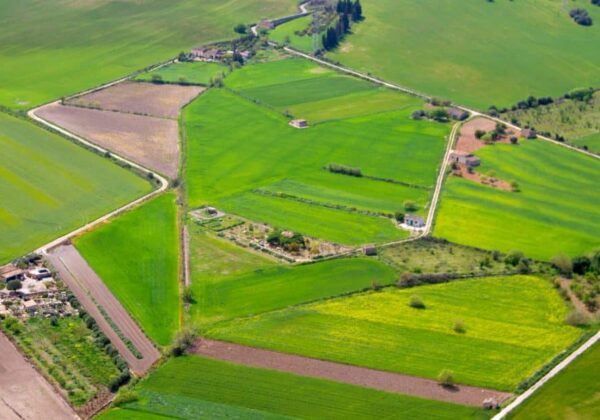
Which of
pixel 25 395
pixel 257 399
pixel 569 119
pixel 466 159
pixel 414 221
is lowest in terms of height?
pixel 25 395

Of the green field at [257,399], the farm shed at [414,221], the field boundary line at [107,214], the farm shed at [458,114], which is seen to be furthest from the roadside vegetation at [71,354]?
the farm shed at [458,114]

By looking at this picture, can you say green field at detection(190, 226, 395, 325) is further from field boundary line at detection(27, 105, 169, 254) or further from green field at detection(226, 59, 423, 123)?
green field at detection(226, 59, 423, 123)

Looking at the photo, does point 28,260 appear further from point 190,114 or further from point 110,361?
point 190,114

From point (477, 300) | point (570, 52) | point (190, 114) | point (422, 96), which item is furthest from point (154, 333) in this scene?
point (570, 52)

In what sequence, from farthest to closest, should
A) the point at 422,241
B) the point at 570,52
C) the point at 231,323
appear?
the point at 570,52, the point at 422,241, the point at 231,323

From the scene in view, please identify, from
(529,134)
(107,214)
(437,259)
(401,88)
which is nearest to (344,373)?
(437,259)

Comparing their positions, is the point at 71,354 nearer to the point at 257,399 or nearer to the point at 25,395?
the point at 25,395

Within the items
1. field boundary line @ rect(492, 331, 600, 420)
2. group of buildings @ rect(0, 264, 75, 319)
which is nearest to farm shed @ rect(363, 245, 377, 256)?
field boundary line @ rect(492, 331, 600, 420)
